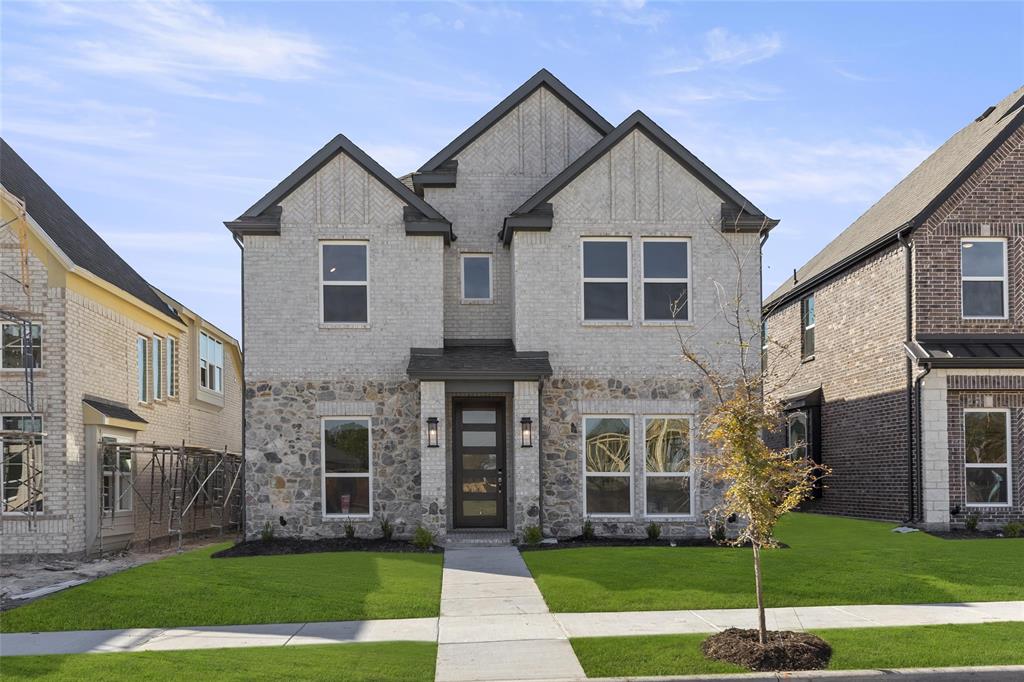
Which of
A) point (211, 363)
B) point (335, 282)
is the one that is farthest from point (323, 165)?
point (211, 363)

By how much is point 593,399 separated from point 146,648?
1017 cm

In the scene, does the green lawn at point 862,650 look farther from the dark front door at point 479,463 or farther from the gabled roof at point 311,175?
the gabled roof at point 311,175

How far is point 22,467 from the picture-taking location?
1716cm

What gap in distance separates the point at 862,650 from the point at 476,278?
12.0 meters

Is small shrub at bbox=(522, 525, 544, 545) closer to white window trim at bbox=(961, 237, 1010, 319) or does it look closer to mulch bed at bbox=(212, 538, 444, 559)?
mulch bed at bbox=(212, 538, 444, 559)

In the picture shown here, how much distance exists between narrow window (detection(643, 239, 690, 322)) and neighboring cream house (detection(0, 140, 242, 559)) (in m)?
10.1

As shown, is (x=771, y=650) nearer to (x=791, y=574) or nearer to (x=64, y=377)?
(x=791, y=574)

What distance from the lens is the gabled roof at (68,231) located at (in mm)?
18062

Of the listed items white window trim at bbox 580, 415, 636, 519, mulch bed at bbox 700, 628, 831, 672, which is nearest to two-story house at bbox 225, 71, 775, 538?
white window trim at bbox 580, 415, 636, 519

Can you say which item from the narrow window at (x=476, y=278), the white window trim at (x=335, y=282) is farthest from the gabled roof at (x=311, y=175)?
the narrow window at (x=476, y=278)

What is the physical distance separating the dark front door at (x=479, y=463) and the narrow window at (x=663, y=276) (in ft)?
11.2

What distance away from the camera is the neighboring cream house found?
16.9 meters

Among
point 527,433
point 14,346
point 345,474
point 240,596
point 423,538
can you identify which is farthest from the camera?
point 345,474

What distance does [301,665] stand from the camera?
880 centimetres
